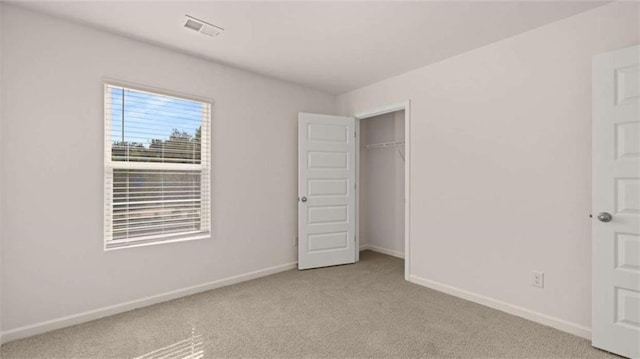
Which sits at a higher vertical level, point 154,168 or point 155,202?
point 154,168

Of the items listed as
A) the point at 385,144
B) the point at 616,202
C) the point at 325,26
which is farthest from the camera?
the point at 385,144

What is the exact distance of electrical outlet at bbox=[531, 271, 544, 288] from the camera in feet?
8.36

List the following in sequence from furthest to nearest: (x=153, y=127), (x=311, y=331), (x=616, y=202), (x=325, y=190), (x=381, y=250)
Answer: (x=381, y=250) → (x=325, y=190) → (x=153, y=127) → (x=311, y=331) → (x=616, y=202)

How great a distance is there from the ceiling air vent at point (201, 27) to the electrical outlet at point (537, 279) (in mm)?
3291

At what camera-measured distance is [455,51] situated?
304 cm

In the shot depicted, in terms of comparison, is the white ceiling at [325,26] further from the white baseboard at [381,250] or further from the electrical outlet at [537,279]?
the white baseboard at [381,250]

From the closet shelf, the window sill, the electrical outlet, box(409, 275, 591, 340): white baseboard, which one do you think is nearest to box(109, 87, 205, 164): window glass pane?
the window sill

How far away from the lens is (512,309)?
8.88ft

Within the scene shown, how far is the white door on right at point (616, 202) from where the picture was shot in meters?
2.01

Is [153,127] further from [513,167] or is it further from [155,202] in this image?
[513,167]

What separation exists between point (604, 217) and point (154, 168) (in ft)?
11.9

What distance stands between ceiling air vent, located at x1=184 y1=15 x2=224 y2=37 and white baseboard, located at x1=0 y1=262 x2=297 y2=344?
2.43 m

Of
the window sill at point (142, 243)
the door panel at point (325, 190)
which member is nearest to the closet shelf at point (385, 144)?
the door panel at point (325, 190)

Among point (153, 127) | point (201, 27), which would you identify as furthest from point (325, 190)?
point (201, 27)
